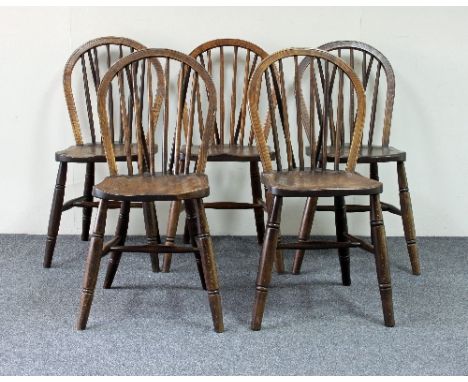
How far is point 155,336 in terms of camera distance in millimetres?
2441

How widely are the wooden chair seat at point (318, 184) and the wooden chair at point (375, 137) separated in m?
0.36

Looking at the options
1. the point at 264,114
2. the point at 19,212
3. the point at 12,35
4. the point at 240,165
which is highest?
the point at 12,35

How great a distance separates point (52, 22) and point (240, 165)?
1.13 m

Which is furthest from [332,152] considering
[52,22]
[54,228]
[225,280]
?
[52,22]

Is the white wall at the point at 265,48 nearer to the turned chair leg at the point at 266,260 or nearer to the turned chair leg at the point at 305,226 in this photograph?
the turned chair leg at the point at 305,226

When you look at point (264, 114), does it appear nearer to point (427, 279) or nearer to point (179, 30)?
point (179, 30)

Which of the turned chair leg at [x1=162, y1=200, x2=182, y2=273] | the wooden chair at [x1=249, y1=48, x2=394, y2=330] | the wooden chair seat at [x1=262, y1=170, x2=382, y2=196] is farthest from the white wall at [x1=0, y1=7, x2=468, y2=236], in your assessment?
the wooden chair seat at [x1=262, y1=170, x2=382, y2=196]

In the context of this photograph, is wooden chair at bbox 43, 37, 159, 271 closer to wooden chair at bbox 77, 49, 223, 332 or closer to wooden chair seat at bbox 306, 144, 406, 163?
wooden chair at bbox 77, 49, 223, 332

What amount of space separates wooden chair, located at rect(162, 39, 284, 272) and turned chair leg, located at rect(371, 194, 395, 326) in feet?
2.21

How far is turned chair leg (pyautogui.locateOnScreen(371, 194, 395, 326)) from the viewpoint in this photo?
2.52 metres

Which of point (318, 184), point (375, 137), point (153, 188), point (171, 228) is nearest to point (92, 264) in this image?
point (153, 188)

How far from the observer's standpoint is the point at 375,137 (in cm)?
367

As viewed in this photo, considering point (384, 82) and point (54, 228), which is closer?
point (54, 228)

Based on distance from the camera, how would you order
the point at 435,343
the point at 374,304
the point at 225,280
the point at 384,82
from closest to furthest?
the point at 435,343 < the point at 374,304 < the point at 225,280 < the point at 384,82
